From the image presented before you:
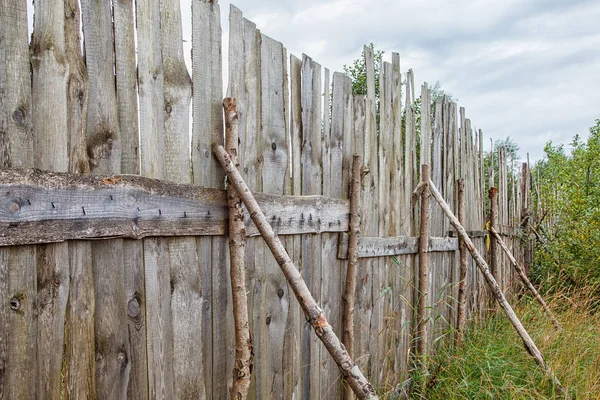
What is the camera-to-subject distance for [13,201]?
60.5 inches

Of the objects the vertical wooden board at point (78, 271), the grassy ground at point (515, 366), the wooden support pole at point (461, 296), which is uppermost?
the vertical wooden board at point (78, 271)

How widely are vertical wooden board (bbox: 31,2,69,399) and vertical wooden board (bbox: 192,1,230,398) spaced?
593mm

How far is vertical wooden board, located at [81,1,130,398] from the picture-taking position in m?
1.79

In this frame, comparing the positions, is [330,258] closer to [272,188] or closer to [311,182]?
[311,182]

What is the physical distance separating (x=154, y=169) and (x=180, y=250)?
348mm

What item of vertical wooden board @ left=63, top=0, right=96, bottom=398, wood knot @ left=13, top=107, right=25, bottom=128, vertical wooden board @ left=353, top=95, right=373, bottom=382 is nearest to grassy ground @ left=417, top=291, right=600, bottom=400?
vertical wooden board @ left=353, top=95, right=373, bottom=382

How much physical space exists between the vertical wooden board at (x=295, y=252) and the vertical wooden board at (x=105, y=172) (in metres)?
1.02

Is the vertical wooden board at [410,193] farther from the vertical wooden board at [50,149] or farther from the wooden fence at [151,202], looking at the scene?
the vertical wooden board at [50,149]

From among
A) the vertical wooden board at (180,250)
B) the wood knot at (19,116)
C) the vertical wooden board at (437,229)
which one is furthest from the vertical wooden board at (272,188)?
the vertical wooden board at (437,229)

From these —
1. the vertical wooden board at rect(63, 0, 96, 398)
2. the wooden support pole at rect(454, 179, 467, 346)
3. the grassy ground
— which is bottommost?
the grassy ground

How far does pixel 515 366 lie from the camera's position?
12.4 feet

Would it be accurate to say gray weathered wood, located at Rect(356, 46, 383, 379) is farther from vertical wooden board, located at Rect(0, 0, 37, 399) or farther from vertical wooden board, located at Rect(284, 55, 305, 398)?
vertical wooden board, located at Rect(0, 0, 37, 399)

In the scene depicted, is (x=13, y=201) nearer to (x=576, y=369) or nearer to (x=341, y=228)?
(x=341, y=228)

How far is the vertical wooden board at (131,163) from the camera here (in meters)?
1.88
